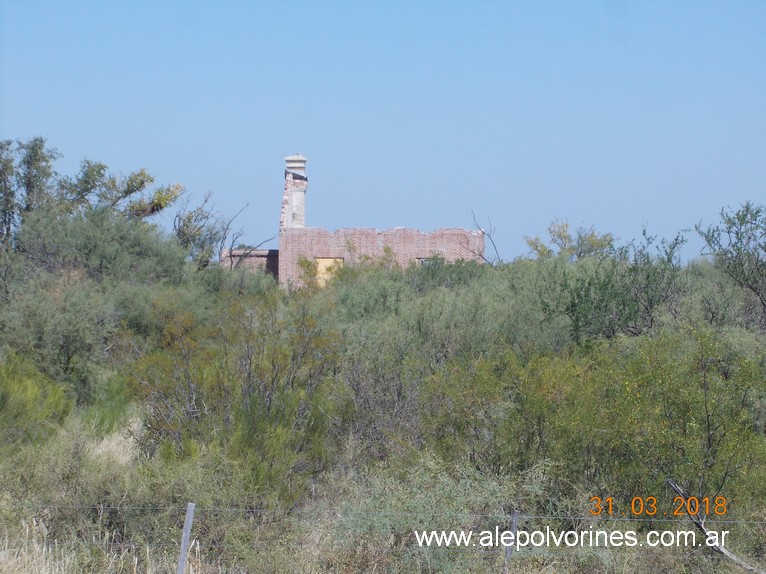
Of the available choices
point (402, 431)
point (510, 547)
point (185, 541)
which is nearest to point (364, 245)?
point (402, 431)

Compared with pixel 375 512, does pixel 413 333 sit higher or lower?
higher

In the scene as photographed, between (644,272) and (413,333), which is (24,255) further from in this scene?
(644,272)

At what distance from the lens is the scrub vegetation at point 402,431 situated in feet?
31.3

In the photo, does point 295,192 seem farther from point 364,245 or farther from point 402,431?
point 402,431

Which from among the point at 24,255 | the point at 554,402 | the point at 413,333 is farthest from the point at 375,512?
the point at 24,255

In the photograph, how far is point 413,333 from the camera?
18.7 m

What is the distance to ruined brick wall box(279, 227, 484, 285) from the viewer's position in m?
38.8

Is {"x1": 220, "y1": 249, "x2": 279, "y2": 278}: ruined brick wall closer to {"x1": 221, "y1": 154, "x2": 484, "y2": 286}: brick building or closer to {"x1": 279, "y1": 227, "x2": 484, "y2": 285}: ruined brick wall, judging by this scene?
{"x1": 221, "y1": 154, "x2": 484, "y2": 286}: brick building

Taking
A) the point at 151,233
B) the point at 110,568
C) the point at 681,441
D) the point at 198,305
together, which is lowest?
the point at 110,568

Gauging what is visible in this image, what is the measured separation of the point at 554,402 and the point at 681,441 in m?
1.92

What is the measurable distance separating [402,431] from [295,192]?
29.8 meters

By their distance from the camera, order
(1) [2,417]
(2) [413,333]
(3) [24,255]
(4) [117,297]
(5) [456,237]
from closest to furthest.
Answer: (1) [2,417], (2) [413,333], (4) [117,297], (3) [24,255], (5) [456,237]

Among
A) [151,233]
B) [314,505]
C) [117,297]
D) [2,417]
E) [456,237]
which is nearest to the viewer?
[314,505]

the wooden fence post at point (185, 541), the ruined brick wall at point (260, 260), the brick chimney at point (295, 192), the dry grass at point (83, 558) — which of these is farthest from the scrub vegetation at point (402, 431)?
the brick chimney at point (295, 192)
